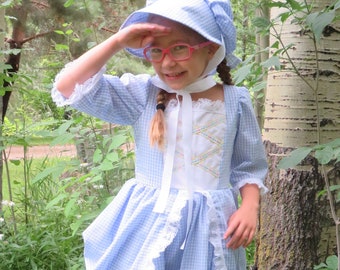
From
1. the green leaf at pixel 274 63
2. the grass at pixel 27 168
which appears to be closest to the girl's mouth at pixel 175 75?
the green leaf at pixel 274 63

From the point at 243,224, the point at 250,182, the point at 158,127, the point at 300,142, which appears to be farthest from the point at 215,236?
the point at 300,142

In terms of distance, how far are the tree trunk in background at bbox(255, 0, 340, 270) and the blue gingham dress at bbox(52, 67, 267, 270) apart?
0.57 m

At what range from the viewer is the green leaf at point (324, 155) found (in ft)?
5.62

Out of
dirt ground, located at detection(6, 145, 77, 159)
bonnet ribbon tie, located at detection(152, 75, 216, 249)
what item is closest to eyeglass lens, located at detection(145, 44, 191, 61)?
bonnet ribbon tie, located at detection(152, 75, 216, 249)

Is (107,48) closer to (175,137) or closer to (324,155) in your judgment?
(175,137)

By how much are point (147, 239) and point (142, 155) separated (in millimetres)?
251

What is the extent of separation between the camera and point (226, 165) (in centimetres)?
174

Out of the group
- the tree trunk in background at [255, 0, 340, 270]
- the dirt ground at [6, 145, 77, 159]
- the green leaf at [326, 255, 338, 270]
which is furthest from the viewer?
the dirt ground at [6, 145, 77, 159]

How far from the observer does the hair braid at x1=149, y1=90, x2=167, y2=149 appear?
165 centimetres

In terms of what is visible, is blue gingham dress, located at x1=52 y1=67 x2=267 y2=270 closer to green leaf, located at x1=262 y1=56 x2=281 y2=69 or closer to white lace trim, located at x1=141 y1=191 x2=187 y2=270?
white lace trim, located at x1=141 y1=191 x2=187 y2=270

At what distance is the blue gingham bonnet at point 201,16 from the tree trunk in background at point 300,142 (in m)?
0.63

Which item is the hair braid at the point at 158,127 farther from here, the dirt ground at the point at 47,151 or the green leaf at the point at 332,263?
the dirt ground at the point at 47,151

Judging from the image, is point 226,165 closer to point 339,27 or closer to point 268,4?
point 268,4

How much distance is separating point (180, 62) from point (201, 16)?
134mm
